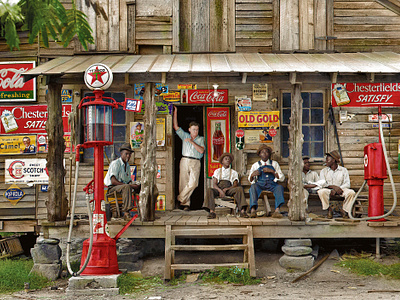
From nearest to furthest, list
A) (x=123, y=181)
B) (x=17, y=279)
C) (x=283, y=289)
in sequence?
(x=283, y=289) → (x=17, y=279) → (x=123, y=181)

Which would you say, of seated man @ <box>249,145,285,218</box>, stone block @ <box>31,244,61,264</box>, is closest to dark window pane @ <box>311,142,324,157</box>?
seated man @ <box>249,145,285,218</box>

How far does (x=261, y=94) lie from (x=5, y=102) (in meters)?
5.69

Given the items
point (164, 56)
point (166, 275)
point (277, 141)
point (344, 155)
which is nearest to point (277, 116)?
point (277, 141)

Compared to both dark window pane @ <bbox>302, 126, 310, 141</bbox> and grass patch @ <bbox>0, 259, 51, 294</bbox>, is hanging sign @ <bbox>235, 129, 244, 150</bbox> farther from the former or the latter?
grass patch @ <bbox>0, 259, 51, 294</bbox>

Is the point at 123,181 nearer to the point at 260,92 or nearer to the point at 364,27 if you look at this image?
the point at 260,92

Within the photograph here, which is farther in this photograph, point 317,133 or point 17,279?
point 317,133

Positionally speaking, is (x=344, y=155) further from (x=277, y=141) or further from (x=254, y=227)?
(x=254, y=227)

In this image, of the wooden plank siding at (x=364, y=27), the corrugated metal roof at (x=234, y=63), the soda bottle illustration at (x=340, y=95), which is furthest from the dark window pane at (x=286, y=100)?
the soda bottle illustration at (x=340, y=95)

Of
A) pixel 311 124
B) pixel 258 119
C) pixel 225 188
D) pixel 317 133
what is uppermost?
pixel 258 119

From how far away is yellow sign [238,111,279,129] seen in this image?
11094mm

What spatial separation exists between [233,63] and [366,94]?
246 cm

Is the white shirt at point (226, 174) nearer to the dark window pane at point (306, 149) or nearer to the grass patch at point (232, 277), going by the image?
the dark window pane at point (306, 149)

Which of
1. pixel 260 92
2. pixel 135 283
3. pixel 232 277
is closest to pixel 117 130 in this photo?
pixel 260 92

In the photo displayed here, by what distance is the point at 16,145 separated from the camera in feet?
36.9
